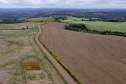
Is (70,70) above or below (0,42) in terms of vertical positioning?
below

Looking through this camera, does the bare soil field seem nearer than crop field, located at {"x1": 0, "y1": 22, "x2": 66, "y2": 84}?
No

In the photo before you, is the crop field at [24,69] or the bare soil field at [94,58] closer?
the crop field at [24,69]

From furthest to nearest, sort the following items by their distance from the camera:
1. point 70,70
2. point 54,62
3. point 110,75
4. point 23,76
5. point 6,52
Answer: point 6,52, point 54,62, point 70,70, point 110,75, point 23,76

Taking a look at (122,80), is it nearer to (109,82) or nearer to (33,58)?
(109,82)

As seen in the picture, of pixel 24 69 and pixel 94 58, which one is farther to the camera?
pixel 94 58

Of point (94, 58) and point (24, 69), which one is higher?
point (24, 69)

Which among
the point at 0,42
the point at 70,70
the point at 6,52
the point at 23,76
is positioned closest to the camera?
the point at 23,76

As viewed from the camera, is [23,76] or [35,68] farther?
[35,68]

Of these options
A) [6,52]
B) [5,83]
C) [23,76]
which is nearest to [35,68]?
[23,76]
